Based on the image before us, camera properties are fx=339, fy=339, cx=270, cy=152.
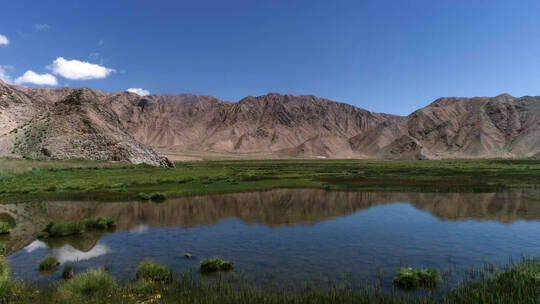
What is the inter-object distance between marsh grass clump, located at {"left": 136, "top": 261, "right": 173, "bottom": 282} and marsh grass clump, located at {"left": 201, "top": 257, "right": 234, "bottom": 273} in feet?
4.44

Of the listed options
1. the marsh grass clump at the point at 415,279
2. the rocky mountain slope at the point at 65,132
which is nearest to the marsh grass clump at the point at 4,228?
the marsh grass clump at the point at 415,279

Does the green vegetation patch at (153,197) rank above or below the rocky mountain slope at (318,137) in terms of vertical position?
below

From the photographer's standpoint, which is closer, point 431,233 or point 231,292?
point 231,292

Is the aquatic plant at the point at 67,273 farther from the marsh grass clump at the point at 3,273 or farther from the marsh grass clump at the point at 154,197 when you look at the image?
the marsh grass clump at the point at 154,197

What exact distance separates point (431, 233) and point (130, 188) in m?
29.7

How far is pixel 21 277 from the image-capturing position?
12.2 metres

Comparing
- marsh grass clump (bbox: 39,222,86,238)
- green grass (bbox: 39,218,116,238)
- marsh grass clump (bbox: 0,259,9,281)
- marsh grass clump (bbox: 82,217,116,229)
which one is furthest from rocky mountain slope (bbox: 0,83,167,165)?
marsh grass clump (bbox: 0,259,9,281)

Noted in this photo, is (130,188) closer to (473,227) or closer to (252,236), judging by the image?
(252,236)

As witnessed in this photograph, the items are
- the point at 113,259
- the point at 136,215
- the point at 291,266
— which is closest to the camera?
the point at 291,266

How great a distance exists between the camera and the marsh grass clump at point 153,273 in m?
11.5

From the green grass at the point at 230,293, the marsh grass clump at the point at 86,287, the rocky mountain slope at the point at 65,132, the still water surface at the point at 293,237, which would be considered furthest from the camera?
the rocky mountain slope at the point at 65,132

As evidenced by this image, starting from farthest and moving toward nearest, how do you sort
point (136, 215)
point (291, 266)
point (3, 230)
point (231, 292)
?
point (136, 215) < point (3, 230) < point (291, 266) < point (231, 292)

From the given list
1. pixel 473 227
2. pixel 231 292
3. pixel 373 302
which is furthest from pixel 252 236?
pixel 473 227

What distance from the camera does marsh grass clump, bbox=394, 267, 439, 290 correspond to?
11.1 meters
